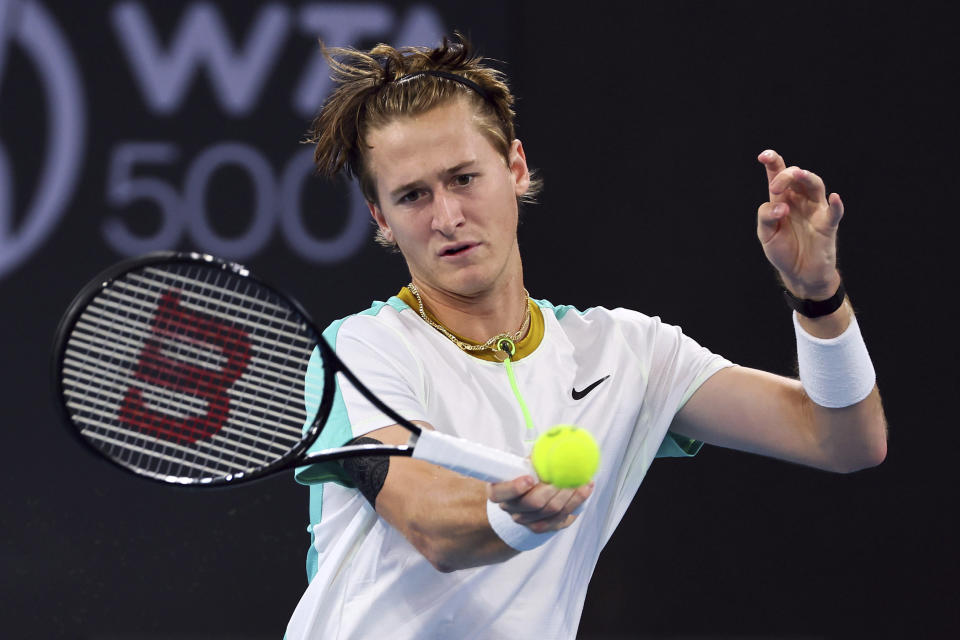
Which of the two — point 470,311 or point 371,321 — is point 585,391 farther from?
point 371,321

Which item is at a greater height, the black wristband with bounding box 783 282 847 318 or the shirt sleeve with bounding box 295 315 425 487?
the black wristband with bounding box 783 282 847 318

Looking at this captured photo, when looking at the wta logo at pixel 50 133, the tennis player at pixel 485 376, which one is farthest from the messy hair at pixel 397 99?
the wta logo at pixel 50 133

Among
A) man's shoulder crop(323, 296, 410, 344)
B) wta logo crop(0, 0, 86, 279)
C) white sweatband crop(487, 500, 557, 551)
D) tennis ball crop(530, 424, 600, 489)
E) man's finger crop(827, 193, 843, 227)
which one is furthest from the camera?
wta logo crop(0, 0, 86, 279)

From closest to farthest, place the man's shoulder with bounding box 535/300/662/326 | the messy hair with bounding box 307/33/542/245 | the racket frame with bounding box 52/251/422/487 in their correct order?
the racket frame with bounding box 52/251/422/487 < the messy hair with bounding box 307/33/542/245 < the man's shoulder with bounding box 535/300/662/326

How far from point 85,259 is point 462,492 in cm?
231

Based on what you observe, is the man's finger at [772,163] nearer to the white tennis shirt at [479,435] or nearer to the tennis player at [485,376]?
the tennis player at [485,376]

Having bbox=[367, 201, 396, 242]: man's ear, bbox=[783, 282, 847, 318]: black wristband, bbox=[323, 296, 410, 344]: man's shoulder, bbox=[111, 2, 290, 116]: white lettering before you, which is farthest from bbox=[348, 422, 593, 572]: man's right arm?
bbox=[111, 2, 290, 116]: white lettering

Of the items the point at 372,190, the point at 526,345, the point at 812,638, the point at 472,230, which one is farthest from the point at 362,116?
the point at 812,638

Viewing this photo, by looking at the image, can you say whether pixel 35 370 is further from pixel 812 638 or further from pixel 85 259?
pixel 812 638

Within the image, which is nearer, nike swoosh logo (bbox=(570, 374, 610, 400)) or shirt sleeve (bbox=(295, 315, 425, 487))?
shirt sleeve (bbox=(295, 315, 425, 487))

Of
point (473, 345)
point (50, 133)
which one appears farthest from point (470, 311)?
point (50, 133)

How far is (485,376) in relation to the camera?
2037 mm

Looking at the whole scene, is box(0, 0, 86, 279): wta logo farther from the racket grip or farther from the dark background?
the racket grip

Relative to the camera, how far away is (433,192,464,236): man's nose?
202cm
